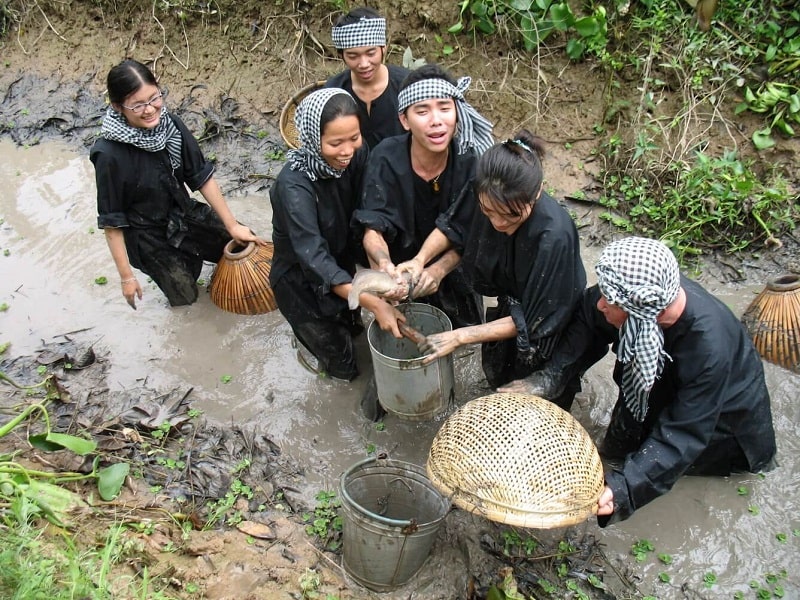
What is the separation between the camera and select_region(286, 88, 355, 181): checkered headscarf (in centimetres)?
333

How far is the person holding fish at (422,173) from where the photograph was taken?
11.1ft

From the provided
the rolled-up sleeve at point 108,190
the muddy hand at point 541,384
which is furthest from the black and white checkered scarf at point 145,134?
the muddy hand at point 541,384

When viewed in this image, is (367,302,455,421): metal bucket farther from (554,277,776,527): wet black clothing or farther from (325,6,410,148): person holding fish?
(325,6,410,148): person holding fish

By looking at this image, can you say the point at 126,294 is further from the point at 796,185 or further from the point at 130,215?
the point at 796,185

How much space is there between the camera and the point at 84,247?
18.3 ft

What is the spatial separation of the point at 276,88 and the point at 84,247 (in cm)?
236

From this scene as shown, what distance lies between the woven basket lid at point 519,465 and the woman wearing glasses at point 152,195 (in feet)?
8.54

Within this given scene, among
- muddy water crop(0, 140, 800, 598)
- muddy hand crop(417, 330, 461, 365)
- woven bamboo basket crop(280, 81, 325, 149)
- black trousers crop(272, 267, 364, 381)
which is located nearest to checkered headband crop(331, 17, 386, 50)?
woven bamboo basket crop(280, 81, 325, 149)

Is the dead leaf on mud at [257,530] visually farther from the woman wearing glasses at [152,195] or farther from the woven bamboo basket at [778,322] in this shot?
the woven bamboo basket at [778,322]

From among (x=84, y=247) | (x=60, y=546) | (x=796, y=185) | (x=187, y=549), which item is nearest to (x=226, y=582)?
(x=187, y=549)

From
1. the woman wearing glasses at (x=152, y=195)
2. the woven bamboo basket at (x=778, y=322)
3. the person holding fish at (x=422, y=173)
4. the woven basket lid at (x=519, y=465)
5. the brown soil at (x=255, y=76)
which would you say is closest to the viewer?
the woven basket lid at (x=519, y=465)

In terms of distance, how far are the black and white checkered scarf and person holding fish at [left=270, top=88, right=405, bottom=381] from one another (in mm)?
965

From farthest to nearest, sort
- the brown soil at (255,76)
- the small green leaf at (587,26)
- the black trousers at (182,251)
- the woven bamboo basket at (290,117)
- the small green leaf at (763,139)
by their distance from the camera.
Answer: the brown soil at (255,76) < the woven bamboo basket at (290,117) < the small green leaf at (587,26) < the small green leaf at (763,139) < the black trousers at (182,251)

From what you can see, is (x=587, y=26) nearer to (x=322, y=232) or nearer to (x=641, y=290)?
(x=322, y=232)
